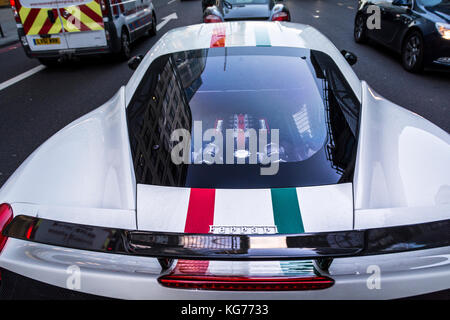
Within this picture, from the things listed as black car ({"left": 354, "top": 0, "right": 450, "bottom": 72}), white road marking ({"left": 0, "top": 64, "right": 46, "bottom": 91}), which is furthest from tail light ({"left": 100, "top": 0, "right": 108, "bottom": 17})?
black car ({"left": 354, "top": 0, "right": 450, "bottom": 72})

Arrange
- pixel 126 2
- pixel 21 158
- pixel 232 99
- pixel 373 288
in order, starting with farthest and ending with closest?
pixel 126 2
pixel 21 158
pixel 232 99
pixel 373 288

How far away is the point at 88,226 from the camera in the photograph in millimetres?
1407

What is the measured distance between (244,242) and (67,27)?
23.7 feet

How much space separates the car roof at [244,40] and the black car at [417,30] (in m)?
4.13

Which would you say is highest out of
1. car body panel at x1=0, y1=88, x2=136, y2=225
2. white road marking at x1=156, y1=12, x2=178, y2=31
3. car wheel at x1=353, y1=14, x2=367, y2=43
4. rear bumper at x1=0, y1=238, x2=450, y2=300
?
car body panel at x1=0, y1=88, x2=136, y2=225

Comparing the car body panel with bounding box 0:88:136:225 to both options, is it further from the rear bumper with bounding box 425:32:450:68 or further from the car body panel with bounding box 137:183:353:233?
the rear bumper with bounding box 425:32:450:68

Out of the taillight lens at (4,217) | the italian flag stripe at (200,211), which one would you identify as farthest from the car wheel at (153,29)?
the italian flag stripe at (200,211)

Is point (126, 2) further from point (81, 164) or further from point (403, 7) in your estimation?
point (81, 164)

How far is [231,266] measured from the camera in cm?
129

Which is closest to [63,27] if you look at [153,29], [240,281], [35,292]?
[153,29]

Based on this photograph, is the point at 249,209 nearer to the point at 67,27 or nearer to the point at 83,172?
the point at 83,172

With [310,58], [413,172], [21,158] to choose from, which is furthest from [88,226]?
[21,158]

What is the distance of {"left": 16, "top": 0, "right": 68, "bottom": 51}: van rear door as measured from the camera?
23.1 feet

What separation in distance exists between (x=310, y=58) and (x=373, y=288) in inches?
61.2
